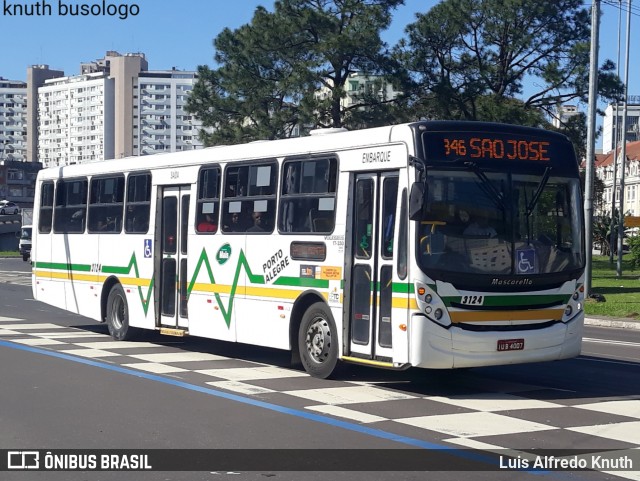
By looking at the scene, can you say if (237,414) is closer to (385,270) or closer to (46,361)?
(385,270)

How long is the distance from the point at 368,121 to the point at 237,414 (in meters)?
31.3

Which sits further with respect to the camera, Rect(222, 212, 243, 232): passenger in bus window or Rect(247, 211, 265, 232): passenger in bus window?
Rect(222, 212, 243, 232): passenger in bus window

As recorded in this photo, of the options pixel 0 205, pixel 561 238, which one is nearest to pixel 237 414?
pixel 561 238

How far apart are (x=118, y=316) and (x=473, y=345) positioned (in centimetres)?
818

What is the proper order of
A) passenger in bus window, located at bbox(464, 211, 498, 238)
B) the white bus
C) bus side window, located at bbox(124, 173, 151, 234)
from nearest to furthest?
1. the white bus
2. passenger in bus window, located at bbox(464, 211, 498, 238)
3. bus side window, located at bbox(124, 173, 151, 234)

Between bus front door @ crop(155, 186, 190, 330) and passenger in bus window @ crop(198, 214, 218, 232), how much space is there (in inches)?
19.1

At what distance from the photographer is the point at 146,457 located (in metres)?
8.08

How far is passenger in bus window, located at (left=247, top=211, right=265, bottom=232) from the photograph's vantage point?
1380cm

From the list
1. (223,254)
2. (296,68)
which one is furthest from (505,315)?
(296,68)

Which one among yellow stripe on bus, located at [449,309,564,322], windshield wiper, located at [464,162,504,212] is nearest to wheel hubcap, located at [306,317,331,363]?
yellow stripe on bus, located at [449,309,564,322]

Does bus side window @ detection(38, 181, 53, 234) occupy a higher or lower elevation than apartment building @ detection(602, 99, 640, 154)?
lower

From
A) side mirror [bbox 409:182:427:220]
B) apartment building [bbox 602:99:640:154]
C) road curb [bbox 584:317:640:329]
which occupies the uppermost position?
apartment building [bbox 602:99:640:154]

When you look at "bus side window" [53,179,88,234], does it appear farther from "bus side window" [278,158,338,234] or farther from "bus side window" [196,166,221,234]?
"bus side window" [278,158,338,234]

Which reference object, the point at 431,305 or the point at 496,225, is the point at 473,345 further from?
the point at 496,225
